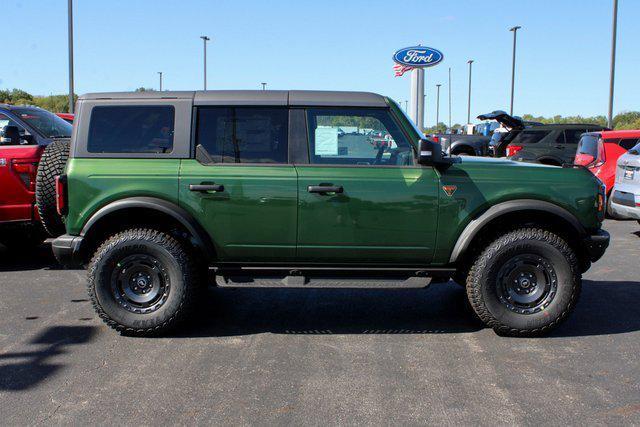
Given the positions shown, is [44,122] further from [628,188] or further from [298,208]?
[628,188]

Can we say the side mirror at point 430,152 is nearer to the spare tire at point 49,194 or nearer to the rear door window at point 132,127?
the rear door window at point 132,127

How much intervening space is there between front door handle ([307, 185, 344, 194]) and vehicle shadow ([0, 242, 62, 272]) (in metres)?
4.22

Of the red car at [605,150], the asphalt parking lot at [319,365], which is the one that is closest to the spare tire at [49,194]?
the asphalt parking lot at [319,365]

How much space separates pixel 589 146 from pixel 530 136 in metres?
4.71

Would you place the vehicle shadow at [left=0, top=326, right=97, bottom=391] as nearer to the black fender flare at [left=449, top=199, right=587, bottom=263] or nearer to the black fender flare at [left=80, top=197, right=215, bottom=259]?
the black fender flare at [left=80, top=197, right=215, bottom=259]

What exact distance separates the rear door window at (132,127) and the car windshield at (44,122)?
3192 millimetres

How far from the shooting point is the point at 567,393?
3943 mm

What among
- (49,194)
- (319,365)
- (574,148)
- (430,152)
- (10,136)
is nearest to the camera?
(319,365)

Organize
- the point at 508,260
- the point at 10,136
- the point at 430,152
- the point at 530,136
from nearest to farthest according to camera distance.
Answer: the point at 430,152
the point at 508,260
the point at 10,136
the point at 530,136

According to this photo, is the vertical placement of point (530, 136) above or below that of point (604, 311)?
above

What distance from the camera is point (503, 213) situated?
4.90 metres

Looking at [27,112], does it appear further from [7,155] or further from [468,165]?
[468,165]

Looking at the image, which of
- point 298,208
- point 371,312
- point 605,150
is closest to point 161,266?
point 298,208

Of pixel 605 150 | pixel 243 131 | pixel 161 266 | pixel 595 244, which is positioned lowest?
pixel 161 266
